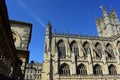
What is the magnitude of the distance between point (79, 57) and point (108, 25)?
71.2 ft

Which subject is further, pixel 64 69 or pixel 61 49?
pixel 61 49

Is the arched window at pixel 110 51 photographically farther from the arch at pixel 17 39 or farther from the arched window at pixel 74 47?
the arch at pixel 17 39

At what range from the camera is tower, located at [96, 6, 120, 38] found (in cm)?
4913

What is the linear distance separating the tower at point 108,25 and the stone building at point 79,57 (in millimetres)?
8751

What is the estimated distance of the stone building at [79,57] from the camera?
31634mm

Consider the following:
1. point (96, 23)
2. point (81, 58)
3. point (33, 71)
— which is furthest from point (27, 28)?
point (96, 23)

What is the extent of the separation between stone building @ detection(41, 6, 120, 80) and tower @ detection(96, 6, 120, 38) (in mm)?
8751

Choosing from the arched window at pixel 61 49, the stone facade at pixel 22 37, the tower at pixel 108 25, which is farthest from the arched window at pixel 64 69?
the tower at pixel 108 25

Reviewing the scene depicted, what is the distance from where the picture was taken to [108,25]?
50.7 m

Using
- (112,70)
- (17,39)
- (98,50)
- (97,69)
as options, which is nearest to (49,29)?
(98,50)

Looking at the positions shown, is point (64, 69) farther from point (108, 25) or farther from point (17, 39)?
point (108, 25)

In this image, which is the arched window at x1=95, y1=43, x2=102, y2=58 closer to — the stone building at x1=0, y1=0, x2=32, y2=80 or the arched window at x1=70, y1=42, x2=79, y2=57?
the arched window at x1=70, y1=42, x2=79, y2=57

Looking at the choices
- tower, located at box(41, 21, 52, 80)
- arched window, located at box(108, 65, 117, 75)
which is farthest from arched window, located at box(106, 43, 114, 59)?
tower, located at box(41, 21, 52, 80)

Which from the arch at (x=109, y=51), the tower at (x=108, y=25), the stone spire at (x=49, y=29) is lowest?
the arch at (x=109, y=51)
